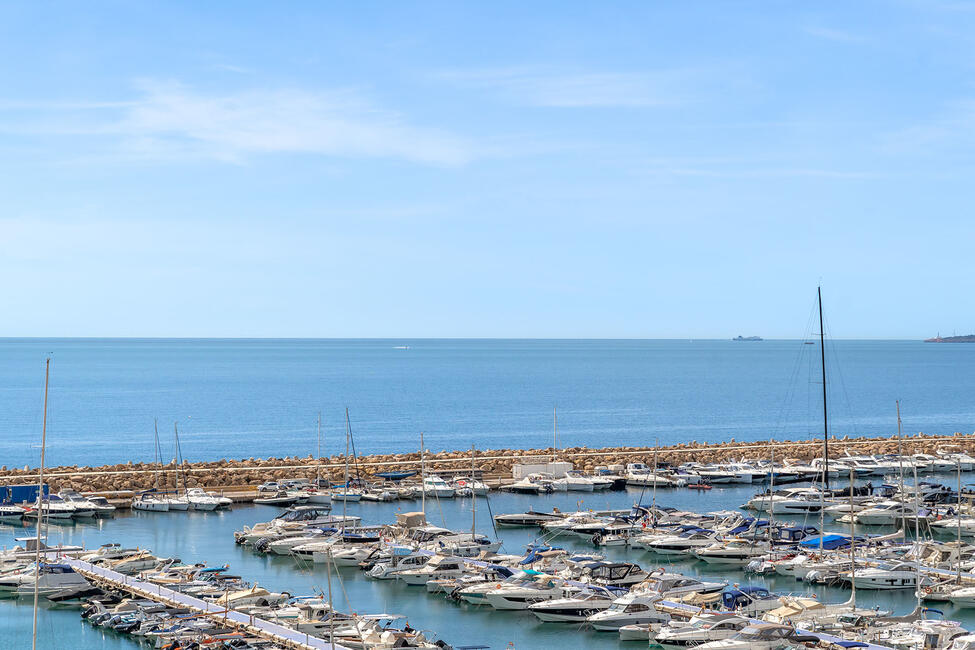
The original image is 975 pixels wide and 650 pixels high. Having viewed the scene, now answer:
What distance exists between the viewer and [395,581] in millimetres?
40625

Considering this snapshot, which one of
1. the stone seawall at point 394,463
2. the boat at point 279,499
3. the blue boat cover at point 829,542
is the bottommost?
the blue boat cover at point 829,542

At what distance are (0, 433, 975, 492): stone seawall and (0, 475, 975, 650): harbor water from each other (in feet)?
22.8

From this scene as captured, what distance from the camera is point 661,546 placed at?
4600cm

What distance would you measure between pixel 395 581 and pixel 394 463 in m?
33.0

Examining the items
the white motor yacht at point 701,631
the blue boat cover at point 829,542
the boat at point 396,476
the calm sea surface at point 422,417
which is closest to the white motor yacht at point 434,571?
the white motor yacht at point 701,631

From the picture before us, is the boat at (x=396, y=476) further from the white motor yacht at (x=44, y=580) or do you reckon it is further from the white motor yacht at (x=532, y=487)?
the white motor yacht at (x=44, y=580)

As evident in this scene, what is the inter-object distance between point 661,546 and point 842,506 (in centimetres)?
1400

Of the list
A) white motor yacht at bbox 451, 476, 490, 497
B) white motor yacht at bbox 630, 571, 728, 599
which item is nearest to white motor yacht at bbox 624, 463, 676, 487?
white motor yacht at bbox 451, 476, 490, 497

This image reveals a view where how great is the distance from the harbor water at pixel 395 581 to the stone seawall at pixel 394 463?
6.94m

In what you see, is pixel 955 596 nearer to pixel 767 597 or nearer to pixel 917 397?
pixel 767 597

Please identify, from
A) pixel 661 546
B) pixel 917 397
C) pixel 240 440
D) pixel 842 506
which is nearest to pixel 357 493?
pixel 661 546

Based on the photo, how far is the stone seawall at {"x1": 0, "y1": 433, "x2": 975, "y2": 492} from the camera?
6469 centimetres

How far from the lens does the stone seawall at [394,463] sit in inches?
2547

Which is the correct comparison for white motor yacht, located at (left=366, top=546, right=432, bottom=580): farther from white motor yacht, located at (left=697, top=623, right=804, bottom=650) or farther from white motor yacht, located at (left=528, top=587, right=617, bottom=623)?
white motor yacht, located at (left=697, top=623, right=804, bottom=650)
